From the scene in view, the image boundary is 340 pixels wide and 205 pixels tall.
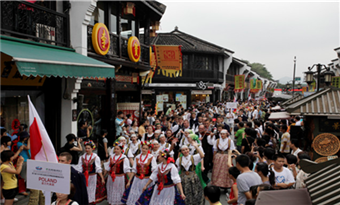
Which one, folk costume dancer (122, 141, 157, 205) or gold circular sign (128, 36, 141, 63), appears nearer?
folk costume dancer (122, 141, 157, 205)

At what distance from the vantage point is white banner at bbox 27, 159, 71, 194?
11.4 feet

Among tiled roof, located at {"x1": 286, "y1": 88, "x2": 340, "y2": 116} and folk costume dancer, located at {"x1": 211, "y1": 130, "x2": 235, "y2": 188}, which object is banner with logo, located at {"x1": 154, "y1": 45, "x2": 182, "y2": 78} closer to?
folk costume dancer, located at {"x1": 211, "y1": 130, "x2": 235, "y2": 188}

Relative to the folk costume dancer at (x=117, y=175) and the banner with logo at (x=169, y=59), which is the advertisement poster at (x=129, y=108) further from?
Answer: the folk costume dancer at (x=117, y=175)

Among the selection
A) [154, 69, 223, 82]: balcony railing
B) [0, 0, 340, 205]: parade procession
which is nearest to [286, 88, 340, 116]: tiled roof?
[0, 0, 340, 205]: parade procession

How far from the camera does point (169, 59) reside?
→ 567 inches

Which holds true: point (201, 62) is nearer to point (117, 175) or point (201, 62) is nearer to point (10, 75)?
point (10, 75)

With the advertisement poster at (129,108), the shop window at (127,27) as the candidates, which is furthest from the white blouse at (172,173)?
the shop window at (127,27)

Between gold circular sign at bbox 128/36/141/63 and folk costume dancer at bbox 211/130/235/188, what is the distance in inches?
226

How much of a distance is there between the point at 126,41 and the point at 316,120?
814 cm

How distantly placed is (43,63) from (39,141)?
2502 millimetres

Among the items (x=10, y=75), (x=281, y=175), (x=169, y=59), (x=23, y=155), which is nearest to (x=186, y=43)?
(x=169, y=59)

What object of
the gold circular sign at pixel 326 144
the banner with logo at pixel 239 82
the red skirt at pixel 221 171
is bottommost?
the red skirt at pixel 221 171

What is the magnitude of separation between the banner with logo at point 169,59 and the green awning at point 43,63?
22.2 ft

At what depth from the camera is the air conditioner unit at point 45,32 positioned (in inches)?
302
